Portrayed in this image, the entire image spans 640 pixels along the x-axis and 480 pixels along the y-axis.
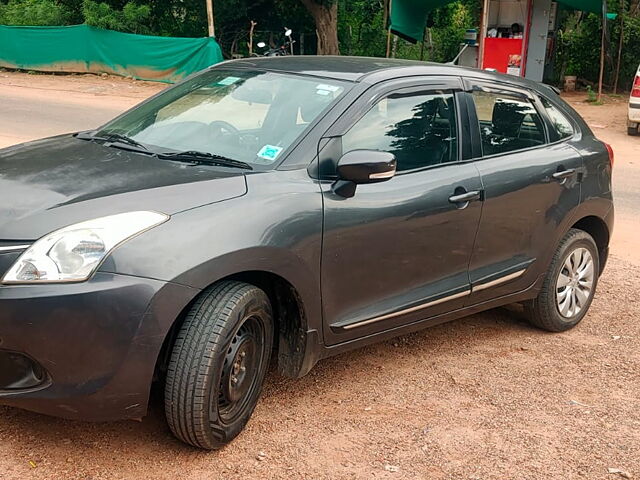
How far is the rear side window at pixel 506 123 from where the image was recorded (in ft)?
14.8

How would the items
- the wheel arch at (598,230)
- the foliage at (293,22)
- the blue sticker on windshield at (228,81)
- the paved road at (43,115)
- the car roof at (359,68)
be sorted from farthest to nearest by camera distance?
the foliage at (293,22) → the paved road at (43,115) → the wheel arch at (598,230) → the blue sticker on windshield at (228,81) → the car roof at (359,68)

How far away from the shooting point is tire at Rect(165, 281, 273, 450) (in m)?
3.09

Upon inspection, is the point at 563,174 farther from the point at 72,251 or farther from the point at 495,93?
the point at 72,251

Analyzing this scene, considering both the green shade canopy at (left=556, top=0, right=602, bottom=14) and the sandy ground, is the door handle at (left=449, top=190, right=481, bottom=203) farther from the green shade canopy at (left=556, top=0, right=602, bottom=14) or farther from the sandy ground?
the green shade canopy at (left=556, top=0, right=602, bottom=14)

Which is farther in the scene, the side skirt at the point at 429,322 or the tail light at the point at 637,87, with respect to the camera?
the tail light at the point at 637,87

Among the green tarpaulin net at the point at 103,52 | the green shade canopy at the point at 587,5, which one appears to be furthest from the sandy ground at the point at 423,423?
the green tarpaulin net at the point at 103,52

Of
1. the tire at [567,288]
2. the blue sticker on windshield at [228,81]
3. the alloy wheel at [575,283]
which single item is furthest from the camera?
the alloy wheel at [575,283]

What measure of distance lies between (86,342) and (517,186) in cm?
271

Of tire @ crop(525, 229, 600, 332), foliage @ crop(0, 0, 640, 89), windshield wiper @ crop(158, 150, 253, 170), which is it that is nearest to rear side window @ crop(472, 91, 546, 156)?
tire @ crop(525, 229, 600, 332)

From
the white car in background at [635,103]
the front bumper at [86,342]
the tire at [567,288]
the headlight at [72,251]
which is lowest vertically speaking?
the white car in background at [635,103]

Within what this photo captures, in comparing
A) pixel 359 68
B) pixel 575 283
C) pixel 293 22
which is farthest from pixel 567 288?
pixel 293 22

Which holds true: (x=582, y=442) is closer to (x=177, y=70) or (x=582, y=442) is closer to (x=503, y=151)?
(x=503, y=151)

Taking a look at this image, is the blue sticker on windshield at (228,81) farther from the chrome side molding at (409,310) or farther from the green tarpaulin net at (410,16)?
the green tarpaulin net at (410,16)

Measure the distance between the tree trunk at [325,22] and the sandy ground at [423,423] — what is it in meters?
19.0
